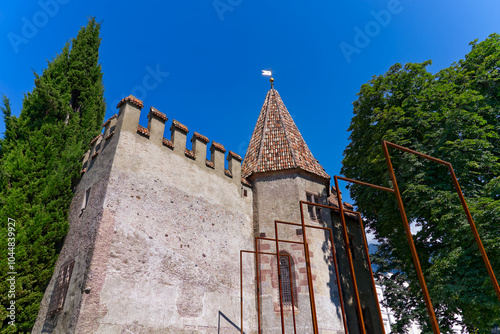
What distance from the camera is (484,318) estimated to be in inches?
434

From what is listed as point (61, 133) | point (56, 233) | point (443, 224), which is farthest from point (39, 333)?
point (443, 224)

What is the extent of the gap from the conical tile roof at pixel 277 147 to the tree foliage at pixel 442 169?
323 centimetres

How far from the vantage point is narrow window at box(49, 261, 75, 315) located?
30.9 ft

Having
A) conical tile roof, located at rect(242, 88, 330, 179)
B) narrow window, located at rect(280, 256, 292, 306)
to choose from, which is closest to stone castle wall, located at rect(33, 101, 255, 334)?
narrow window, located at rect(280, 256, 292, 306)

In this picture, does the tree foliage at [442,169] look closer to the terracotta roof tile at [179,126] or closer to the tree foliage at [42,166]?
the terracotta roof tile at [179,126]

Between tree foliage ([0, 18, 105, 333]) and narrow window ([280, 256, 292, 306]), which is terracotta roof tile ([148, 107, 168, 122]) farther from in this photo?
narrow window ([280, 256, 292, 306])

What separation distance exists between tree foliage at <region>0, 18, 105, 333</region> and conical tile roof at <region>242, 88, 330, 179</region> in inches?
312

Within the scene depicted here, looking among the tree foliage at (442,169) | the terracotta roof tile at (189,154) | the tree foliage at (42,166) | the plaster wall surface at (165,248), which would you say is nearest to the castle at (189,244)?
the plaster wall surface at (165,248)

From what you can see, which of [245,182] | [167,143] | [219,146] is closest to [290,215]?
[245,182]

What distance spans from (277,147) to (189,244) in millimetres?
7104

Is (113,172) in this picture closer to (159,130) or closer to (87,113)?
(159,130)

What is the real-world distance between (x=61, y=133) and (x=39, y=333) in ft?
24.6

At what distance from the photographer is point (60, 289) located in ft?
32.3

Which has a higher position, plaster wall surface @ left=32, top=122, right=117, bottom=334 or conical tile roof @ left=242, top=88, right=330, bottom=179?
conical tile roof @ left=242, top=88, right=330, bottom=179
